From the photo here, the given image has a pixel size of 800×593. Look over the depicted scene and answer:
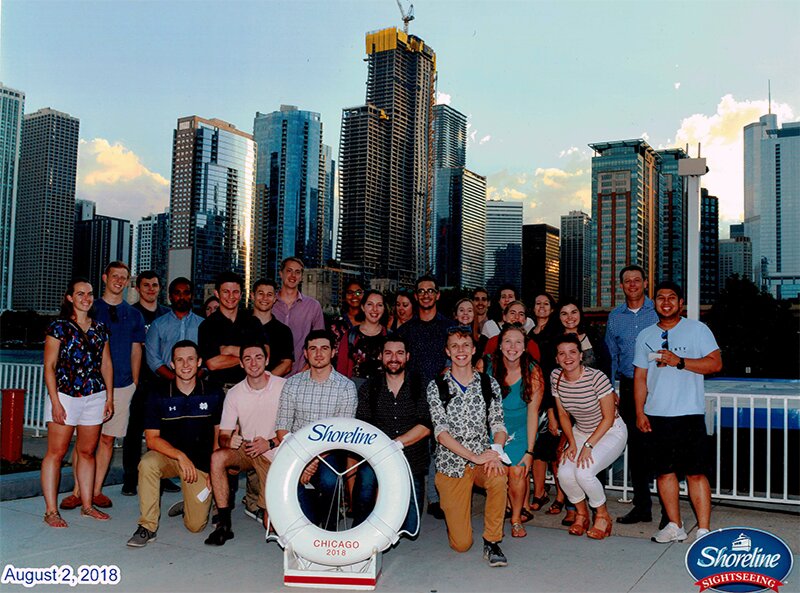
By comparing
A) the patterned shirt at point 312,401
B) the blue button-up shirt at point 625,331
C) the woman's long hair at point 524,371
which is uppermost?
the blue button-up shirt at point 625,331

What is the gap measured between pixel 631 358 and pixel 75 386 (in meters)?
4.03

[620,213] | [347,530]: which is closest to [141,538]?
[347,530]

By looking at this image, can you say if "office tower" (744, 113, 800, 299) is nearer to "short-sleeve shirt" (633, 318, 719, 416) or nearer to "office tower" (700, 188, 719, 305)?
"office tower" (700, 188, 719, 305)

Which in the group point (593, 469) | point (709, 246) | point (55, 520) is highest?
point (709, 246)

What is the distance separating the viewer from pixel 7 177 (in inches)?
4552

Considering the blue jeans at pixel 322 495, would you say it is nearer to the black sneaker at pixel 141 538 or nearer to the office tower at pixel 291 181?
the black sneaker at pixel 141 538

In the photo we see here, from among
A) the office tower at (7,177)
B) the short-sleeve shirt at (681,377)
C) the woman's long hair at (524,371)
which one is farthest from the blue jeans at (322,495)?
the office tower at (7,177)

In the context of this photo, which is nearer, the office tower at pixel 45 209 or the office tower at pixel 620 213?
the office tower at pixel 620 213

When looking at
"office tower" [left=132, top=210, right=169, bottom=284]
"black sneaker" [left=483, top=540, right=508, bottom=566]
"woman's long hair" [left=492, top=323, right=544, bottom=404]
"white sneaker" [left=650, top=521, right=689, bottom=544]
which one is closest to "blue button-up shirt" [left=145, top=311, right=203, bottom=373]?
"woman's long hair" [left=492, top=323, right=544, bottom=404]

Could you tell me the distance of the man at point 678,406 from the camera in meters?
4.20

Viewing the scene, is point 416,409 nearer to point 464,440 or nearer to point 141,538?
point 464,440

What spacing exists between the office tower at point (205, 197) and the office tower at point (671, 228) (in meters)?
87.6

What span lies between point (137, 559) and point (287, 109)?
16604cm

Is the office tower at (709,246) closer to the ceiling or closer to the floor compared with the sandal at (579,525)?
closer to the ceiling
